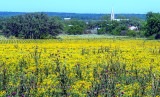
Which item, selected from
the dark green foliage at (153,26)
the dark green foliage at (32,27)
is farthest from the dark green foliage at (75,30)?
the dark green foliage at (153,26)

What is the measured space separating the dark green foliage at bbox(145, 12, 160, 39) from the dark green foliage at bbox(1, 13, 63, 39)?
22.1 metres

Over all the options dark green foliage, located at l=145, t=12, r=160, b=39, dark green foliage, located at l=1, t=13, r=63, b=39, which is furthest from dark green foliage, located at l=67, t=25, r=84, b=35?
dark green foliage, located at l=145, t=12, r=160, b=39

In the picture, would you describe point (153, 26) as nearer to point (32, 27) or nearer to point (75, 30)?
point (32, 27)

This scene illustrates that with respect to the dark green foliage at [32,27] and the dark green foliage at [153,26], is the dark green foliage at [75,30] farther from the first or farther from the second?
the dark green foliage at [153,26]

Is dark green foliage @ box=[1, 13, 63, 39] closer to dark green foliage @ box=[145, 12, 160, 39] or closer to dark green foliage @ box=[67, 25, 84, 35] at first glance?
dark green foliage @ box=[145, 12, 160, 39]

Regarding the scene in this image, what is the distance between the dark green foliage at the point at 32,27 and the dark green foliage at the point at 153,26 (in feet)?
72.4

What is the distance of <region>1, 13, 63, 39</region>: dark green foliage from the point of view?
208 ft

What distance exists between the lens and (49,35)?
69.0 m

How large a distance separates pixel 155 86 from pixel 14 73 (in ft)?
21.4

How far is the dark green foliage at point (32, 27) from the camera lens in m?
63.4

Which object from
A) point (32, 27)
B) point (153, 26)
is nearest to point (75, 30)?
point (32, 27)

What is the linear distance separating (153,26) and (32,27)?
29494 mm

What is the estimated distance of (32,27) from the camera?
211 feet

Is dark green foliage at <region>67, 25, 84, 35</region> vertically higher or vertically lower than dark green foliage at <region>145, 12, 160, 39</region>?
lower
